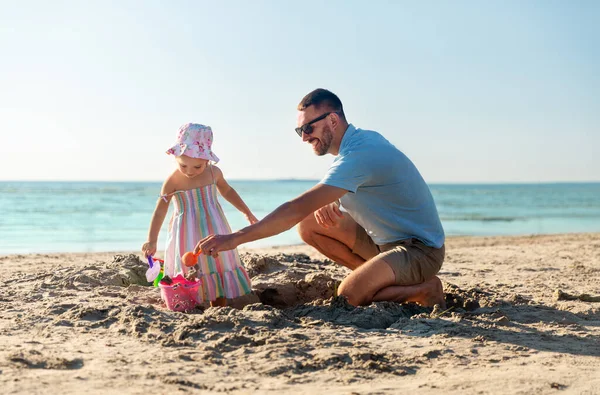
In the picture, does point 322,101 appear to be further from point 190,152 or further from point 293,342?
point 293,342

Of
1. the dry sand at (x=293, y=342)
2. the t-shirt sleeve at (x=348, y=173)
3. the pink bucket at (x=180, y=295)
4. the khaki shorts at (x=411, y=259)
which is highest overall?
the t-shirt sleeve at (x=348, y=173)

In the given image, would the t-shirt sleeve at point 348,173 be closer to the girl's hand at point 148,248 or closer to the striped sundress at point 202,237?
the striped sundress at point 202,237

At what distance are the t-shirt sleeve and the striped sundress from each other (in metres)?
1.03

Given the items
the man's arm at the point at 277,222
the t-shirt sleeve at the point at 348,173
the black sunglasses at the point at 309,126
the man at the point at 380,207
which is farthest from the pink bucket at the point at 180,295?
the black sunglasses at the point at 309,126

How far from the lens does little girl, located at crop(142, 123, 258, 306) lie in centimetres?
412

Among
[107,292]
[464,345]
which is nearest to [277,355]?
[464,345]

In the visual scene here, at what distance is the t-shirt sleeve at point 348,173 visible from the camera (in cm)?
354

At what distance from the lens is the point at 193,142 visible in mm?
4117

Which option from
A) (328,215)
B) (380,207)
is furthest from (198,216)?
(380,207)

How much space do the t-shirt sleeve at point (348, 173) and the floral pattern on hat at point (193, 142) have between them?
96 centimetres

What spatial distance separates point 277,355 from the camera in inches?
110

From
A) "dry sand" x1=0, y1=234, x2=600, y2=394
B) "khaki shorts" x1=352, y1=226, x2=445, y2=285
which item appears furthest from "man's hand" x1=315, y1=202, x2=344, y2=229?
"dry sand" x1=0, y1=234, x2=600, y2=394

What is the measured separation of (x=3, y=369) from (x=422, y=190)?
2625 mm

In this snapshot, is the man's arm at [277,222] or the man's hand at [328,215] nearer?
the man's arm at [277,222]
